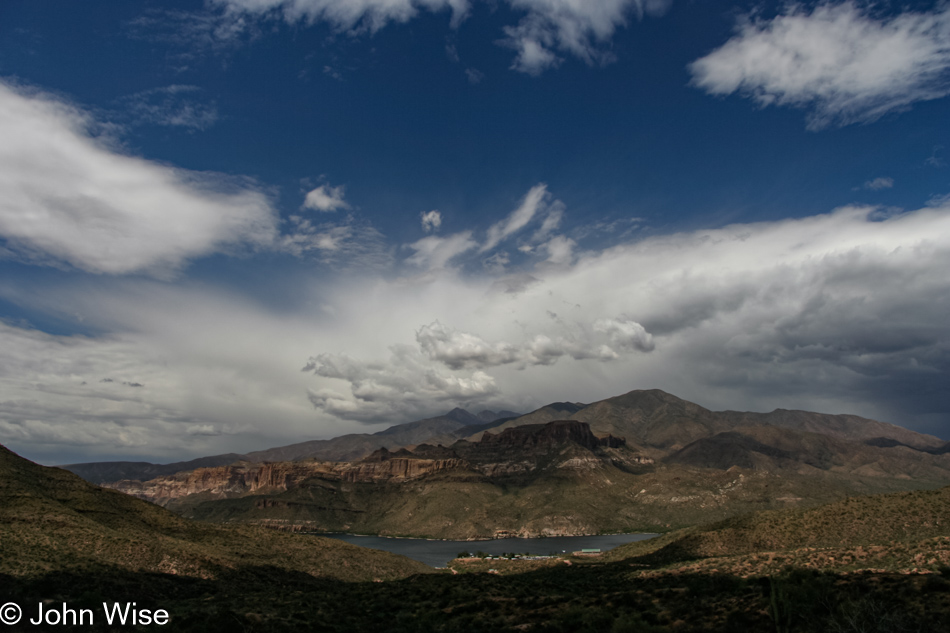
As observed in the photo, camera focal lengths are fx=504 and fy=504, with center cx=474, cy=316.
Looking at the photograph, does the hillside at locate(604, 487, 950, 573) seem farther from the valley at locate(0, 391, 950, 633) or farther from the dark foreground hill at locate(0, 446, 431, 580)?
the dark foreground hill at locate(0, 446, 431, 580)

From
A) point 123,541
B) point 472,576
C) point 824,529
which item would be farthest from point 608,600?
point 123,541

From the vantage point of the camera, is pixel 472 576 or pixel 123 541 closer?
pixel 472 576

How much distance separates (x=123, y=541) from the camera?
231 feet

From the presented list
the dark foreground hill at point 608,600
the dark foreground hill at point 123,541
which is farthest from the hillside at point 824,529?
the dark foreground hill at point 123,541

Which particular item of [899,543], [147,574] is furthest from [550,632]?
[147,574]

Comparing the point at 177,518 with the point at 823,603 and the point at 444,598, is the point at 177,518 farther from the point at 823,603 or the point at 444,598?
the point at 823,603

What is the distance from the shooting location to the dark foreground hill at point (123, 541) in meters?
62.0

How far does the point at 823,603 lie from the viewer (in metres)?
28.5

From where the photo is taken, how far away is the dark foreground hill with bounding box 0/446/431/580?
6200 centimetres

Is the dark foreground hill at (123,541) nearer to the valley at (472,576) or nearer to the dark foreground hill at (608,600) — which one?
the valley at (472,576)

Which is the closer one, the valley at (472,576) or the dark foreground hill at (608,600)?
the dark foreground hill at (608,600)

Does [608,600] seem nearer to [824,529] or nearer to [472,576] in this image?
[472,576]

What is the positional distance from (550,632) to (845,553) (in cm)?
4170

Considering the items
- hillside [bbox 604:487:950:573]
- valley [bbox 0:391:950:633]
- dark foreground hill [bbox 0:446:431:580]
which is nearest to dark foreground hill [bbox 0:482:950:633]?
valley [bbox 0:391:950:633]
